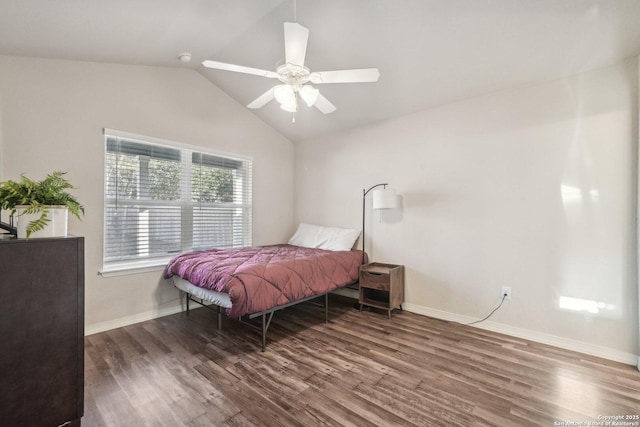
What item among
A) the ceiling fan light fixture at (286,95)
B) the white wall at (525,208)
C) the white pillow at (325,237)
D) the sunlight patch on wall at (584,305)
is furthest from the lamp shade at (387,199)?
the sunlight patch on wall at (584,305)

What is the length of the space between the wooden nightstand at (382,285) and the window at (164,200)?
187 cm

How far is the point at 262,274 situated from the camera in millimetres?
2393

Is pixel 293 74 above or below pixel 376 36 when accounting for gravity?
below

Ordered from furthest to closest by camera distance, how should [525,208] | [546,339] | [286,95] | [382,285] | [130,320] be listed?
[382,285], [130,320], [525,208], [546,339], [286,95]

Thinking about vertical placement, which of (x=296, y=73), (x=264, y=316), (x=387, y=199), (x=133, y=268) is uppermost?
(x=296, y=73)

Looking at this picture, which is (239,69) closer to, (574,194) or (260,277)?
(260,277)

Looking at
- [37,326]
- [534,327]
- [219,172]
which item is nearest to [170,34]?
[219,172]

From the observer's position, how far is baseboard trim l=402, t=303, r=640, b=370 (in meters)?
2.21

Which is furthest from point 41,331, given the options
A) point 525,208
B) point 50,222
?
point 525,208

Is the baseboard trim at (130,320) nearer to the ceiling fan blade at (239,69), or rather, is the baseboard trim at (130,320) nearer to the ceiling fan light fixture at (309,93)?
the ceiling fan blade at (239,69)

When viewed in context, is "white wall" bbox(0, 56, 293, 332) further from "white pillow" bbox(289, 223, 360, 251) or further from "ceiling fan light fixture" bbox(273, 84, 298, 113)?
"ceiling fan light fixture" bbox(273, 84, 298, 113)

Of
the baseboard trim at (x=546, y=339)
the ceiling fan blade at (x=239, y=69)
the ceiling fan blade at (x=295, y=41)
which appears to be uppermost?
the ceiling fan blade at (x=295, y=41)

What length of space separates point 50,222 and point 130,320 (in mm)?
2040

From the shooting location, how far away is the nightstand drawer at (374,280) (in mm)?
3121
